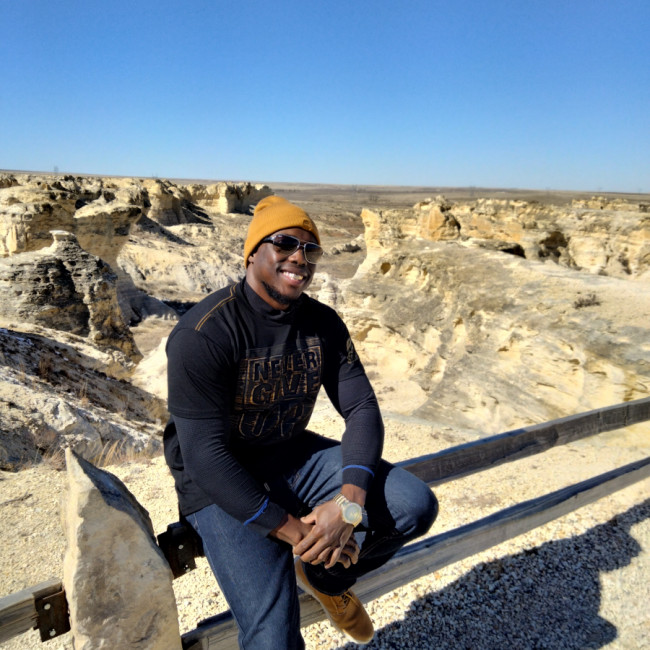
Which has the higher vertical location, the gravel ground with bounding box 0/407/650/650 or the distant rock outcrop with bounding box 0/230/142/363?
the gravel ground with bounding box 0/407/650/650

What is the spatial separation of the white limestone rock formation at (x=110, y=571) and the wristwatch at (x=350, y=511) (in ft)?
1.99

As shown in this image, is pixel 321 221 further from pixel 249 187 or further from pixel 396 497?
pixel 396 497

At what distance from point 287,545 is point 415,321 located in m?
8.86

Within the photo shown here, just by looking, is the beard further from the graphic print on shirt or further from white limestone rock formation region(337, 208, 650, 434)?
white limestone rock formation region(337, 208, 650, 434)

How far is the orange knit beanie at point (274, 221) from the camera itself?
1889mm

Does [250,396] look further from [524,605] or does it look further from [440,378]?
[440,378]

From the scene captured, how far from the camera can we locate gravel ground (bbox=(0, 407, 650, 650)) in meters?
2.41

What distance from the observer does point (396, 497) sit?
1.88 metres

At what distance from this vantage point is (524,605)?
8.43ft

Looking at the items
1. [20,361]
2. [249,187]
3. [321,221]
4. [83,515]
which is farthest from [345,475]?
[321,221]

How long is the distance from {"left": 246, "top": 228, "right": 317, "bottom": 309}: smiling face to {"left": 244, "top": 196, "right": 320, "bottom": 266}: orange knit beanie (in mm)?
26

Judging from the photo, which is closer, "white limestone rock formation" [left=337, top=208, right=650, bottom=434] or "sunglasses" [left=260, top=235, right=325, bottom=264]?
"sunglasses" [left=260, top=235, right=325, bottom=264]

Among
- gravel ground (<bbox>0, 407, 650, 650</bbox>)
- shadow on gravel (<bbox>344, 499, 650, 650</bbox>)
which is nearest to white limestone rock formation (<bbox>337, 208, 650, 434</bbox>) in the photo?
gravel ground (<bbox>0, 407, 650, 650</bbox>)

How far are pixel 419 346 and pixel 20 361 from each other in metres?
7.16
